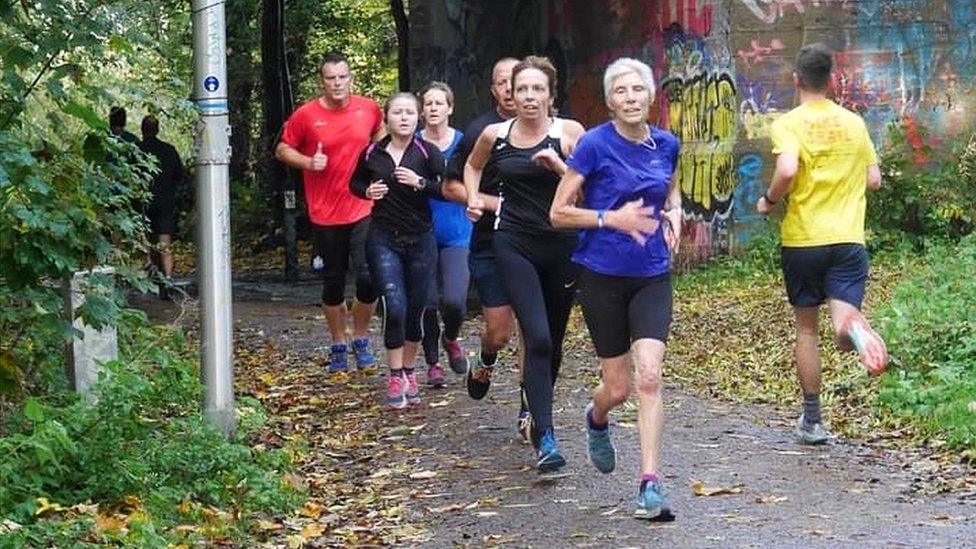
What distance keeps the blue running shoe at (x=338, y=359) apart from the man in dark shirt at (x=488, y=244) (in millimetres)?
2675

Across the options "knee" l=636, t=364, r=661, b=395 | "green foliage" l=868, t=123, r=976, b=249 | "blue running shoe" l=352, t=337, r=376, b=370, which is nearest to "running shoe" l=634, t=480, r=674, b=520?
"knee" l=636, t=364, r=661, b=395

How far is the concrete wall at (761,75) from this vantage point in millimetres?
17578

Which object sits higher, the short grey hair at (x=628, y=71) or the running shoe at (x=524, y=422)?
the short grey hair at (x=628, y=71)

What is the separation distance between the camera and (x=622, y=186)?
7.77 meters

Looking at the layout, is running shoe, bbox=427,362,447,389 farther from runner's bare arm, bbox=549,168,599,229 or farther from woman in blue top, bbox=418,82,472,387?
runner's bare arm, bbox=549,168,599,229

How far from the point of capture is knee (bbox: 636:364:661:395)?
7.57 m

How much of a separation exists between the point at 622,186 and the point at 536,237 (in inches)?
38.7

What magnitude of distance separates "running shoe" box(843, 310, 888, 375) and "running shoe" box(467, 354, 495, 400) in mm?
2213

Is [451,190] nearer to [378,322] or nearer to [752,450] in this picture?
[752,450]

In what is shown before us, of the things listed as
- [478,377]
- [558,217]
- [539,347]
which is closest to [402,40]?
[478,377]

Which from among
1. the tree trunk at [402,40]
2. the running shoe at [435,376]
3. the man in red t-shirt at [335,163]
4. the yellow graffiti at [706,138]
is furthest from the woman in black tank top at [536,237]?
the tree trunk at [402,40]

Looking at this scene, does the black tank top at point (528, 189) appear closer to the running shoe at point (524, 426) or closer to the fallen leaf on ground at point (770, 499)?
the running shoe at point (524, 426)

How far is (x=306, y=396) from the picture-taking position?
1181 centimetres

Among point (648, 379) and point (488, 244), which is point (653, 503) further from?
point (488, 244)
